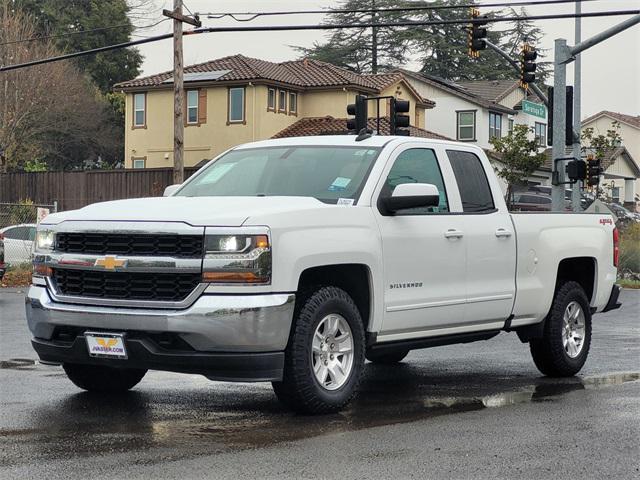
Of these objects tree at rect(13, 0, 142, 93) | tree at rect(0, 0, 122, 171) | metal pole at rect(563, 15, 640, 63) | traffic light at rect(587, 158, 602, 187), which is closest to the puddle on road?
metal pole at rect(563, 15, 640, 63)

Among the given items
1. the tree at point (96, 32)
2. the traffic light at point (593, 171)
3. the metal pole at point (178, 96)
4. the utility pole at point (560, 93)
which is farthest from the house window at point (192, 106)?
the utility pole at point (560, 93)

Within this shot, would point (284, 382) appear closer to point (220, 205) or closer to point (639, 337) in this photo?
point (220, 205)

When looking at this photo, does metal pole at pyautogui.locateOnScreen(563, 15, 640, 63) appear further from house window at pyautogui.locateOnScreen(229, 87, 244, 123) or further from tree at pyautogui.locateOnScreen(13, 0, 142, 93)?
tree at pyautogui.locateOnScreen(13, 0, 142, 93)

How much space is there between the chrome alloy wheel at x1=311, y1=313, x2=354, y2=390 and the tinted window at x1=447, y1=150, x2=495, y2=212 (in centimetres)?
199

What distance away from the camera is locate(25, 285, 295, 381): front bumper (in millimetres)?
7785

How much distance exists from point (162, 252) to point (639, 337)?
30.0ft

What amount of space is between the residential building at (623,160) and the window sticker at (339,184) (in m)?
56.3

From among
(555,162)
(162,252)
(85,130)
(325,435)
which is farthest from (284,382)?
(85,130)

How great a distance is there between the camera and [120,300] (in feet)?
26.5

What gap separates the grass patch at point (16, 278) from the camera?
84.2ft

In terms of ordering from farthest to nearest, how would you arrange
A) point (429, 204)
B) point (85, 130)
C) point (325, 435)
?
point (85, 130) < point (429, 204) < point (325, 435)

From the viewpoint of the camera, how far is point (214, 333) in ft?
25.5

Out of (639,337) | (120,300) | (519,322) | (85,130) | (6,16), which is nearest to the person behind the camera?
(120,300)

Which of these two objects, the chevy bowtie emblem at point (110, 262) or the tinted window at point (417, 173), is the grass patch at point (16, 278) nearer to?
the tinted window at point (417, 173)
